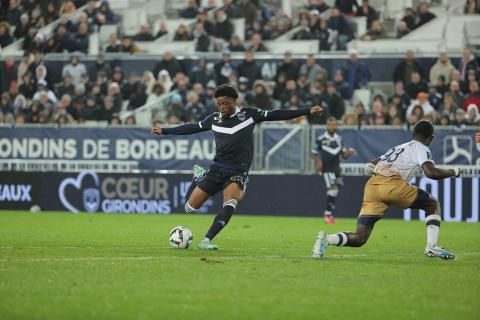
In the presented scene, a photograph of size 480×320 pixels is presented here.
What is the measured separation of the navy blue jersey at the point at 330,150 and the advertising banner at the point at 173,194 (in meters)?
1.69

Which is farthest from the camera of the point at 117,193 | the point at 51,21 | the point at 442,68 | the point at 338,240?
the point at 51,21

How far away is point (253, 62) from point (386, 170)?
57.8ft

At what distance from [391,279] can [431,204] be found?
2.81 meters

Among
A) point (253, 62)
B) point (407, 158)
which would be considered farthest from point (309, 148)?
point (407, 158)

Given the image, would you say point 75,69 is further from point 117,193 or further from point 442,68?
point 442,68

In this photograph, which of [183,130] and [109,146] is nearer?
[183,130]

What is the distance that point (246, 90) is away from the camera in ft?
98.3

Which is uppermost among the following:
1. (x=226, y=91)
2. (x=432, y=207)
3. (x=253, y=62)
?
(x=226, y=91)

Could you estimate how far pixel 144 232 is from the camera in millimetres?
20188

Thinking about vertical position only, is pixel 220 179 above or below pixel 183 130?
below

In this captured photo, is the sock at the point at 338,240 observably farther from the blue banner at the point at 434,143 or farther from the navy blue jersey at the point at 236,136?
the blue banner at the point at 434,143

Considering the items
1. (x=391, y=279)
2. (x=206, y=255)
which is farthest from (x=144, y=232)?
(x=391, y=279)

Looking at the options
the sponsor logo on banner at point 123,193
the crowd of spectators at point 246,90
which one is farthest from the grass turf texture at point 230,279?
the sponsor logo on banner at point 123,193

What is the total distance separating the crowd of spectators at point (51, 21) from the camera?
35406mm
